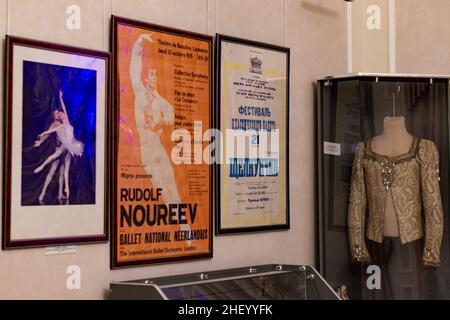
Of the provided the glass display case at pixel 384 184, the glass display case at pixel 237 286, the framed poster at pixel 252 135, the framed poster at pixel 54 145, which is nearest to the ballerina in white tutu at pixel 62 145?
the framed poster at pixel 54 145

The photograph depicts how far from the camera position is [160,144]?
3.67 m

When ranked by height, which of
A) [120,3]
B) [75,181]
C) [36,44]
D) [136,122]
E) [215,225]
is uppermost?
[120,3]

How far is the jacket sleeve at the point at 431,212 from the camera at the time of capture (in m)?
4.42

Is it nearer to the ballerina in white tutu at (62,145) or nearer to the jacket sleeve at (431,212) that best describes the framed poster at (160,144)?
the ballerina in white tutu at (62,145)

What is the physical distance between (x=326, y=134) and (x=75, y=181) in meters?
1.95

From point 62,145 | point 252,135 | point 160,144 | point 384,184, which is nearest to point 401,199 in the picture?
point 384,184

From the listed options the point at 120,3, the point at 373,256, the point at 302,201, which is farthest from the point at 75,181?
the point at 373,256

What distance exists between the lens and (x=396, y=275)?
4.58 m

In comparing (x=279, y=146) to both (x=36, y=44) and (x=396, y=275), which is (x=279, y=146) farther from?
(x=36, y=44)

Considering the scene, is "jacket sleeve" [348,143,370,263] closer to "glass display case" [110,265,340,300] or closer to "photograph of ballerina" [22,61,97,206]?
"glass display case" [110,265,340,300]

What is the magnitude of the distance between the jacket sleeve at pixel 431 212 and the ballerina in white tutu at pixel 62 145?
89.5 inches

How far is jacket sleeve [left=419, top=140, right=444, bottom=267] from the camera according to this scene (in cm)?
442

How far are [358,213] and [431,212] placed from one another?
45 cm
